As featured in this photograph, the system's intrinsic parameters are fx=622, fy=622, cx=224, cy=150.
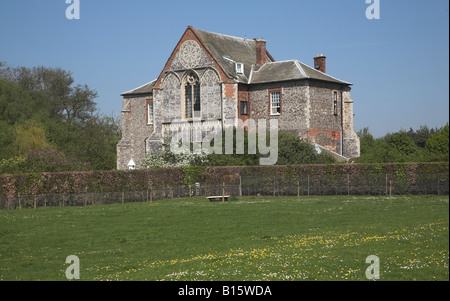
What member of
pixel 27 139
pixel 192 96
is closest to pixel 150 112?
pixel 192 96

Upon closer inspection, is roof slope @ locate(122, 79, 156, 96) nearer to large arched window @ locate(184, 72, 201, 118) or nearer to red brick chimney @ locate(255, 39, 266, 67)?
large arched window @ locate(184, 72, 201, 118)

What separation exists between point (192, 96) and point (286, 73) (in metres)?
9.73

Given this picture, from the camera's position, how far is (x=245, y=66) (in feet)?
211

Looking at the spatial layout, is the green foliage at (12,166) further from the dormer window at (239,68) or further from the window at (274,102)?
the window at (274,102)

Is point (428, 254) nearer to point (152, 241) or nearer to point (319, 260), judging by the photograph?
point (319, 260)

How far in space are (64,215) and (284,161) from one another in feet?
72.7

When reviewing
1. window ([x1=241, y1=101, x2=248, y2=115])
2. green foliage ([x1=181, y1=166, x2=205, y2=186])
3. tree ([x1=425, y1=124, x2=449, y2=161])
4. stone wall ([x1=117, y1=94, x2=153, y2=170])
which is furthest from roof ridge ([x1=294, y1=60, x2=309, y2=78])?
tree ([x1=425, y1=124, x2=449, y2=161])

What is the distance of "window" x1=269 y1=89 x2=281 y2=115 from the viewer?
201 ft

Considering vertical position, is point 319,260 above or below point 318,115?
below

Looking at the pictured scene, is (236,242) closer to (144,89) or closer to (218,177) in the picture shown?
(218,177)

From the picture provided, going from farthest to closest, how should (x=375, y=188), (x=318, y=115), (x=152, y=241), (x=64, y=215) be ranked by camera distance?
(x=318, y=115) → (x=375, y=188) → (x=64, y=215) → (x=152, y=241)

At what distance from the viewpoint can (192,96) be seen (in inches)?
2474
